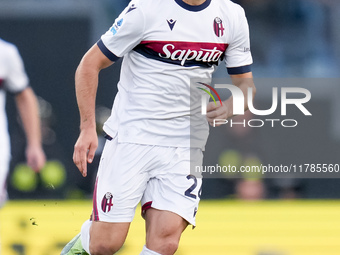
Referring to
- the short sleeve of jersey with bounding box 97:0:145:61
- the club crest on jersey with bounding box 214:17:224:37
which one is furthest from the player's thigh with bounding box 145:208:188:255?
the club crest on jersey with bounding box 214:17:224:37

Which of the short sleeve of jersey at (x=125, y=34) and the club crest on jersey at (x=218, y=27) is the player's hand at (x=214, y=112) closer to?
the club crest on jersey at (x=218, y=27)

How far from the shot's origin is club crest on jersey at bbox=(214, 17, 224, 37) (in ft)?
12.0

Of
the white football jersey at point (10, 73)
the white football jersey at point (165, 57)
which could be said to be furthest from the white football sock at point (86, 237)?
the white football jersey at point (10, 73)

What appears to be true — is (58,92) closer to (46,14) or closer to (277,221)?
(46,14)

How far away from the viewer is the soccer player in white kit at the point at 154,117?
141 inches

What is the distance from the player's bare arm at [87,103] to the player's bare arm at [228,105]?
58cm

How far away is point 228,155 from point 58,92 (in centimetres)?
218

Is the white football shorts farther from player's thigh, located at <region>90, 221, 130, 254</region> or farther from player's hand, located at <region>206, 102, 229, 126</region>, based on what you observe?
player's hand, located at <region>206, 102, 229, 126</region>

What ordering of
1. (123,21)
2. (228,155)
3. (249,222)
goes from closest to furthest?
(123,21)
(249,222)
(228,155)

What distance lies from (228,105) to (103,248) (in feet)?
3.26

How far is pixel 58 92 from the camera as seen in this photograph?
813 centimetres

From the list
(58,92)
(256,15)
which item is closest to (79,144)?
(58,92)

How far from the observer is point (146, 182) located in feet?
12.2

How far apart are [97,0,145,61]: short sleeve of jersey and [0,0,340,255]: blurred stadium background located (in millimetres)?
2509
